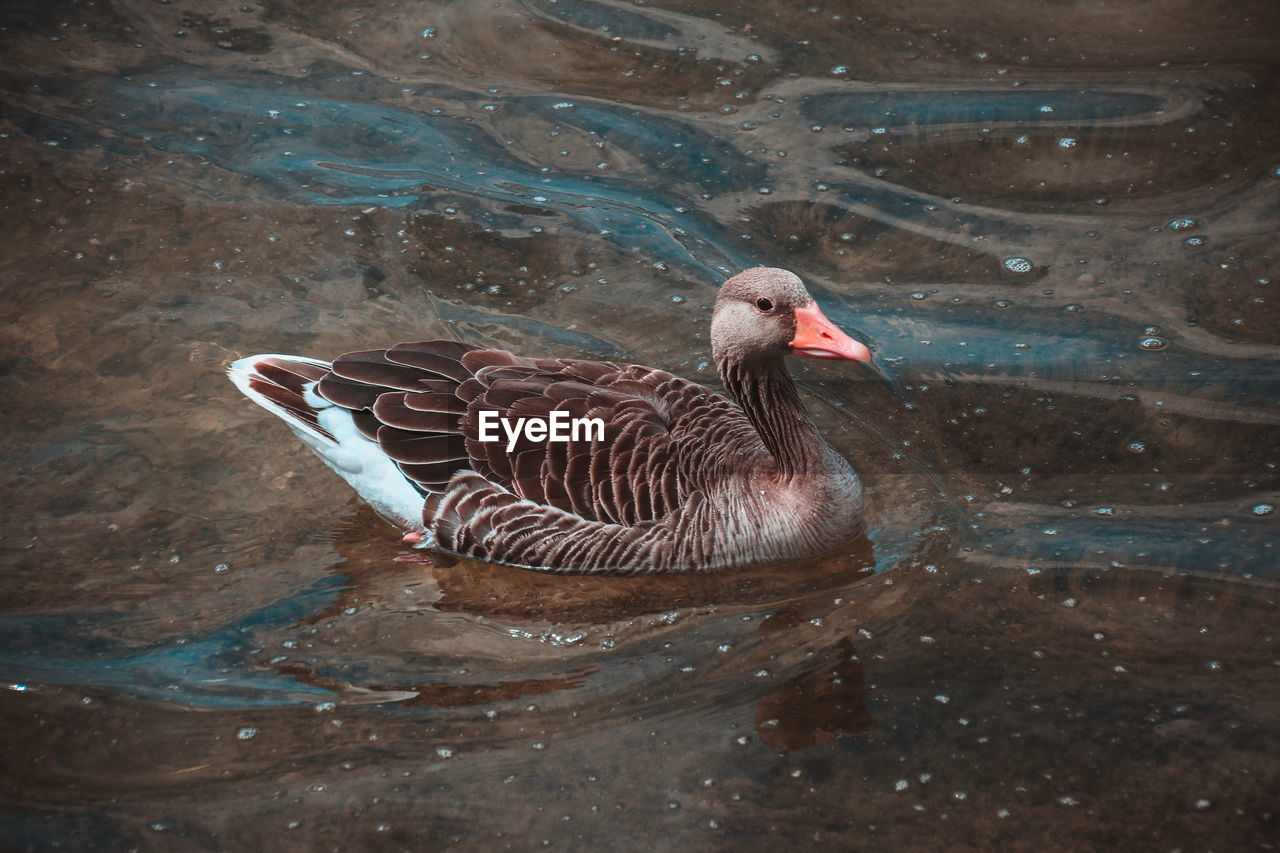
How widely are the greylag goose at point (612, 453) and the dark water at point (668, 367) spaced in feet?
0.79

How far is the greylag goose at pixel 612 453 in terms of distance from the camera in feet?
17.1

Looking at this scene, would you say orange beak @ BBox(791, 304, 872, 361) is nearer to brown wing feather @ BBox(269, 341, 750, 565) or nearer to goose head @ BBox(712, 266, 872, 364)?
goose head @ BBox(712, 266, 872, 364)

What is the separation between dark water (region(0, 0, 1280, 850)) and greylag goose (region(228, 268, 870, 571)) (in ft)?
0.79

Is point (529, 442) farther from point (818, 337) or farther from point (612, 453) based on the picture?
point (818, 337)

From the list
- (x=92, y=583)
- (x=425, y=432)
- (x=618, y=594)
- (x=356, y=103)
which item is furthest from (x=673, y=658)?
(x=356, y=103)

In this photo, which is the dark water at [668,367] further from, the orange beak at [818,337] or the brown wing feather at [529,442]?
the orange beak at [818,337]

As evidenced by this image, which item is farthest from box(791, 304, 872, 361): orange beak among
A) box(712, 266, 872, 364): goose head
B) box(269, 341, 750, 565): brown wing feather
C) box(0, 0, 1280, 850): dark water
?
box(0, 0, 1280, 850): dark water

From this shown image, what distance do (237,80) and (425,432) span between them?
513cm

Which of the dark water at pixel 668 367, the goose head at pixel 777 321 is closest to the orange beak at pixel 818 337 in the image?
the goose head at pixel 777 321

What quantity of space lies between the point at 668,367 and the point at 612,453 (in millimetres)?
1478

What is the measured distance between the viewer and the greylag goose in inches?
206

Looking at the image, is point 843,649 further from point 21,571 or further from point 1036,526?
point 21,571

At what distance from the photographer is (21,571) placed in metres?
5.37

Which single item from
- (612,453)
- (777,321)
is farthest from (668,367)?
(777,321)
